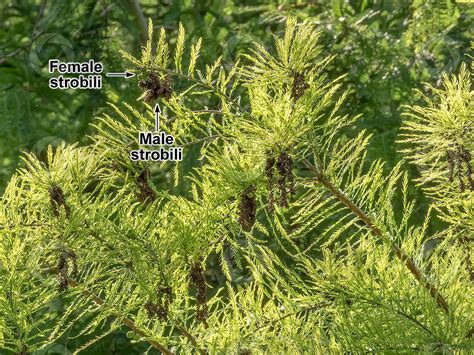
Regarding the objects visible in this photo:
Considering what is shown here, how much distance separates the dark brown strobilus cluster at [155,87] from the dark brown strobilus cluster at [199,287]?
168 millimetres

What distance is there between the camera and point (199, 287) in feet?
3.68

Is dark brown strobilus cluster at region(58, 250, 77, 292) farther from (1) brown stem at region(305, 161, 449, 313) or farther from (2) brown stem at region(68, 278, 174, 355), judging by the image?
(1) brown stem at region(305, 161, 449, 313)

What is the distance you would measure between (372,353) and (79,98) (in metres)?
2.02

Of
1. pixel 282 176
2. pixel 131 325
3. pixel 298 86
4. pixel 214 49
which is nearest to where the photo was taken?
pixel 282 176

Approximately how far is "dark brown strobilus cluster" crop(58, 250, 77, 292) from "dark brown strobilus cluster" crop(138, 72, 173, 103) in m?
0.17

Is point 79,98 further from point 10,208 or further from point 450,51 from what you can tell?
point 10,208

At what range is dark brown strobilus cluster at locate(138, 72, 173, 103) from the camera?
116 centimetres

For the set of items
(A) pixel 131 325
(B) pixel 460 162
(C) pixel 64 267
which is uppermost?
(B) pixel 460 162

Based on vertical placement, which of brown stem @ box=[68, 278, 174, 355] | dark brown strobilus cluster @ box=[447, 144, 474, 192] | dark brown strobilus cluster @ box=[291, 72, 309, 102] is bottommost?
brown stem @ box=[68, 278, 174, 355]

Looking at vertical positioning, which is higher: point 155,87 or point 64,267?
point 155,87

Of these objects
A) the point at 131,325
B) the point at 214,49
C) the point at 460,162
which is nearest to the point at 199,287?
the point at 131,325

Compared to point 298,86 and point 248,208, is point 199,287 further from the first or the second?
point 298,86

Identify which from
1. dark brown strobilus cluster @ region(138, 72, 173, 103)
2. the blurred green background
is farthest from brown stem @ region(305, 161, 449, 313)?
the blurred green background

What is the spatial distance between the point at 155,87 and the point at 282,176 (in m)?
0.21
